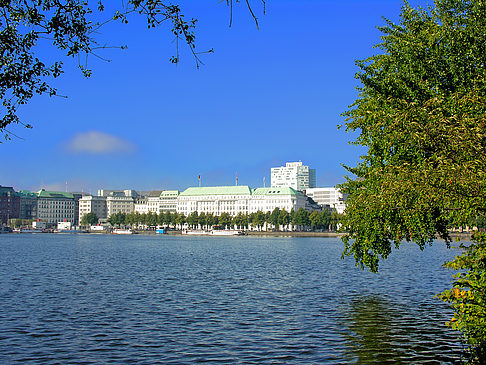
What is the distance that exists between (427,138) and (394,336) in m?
10.7

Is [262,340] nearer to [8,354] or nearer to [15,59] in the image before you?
[8,354]

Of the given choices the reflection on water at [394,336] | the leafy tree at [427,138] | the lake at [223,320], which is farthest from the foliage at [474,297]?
the lake at [223,320]

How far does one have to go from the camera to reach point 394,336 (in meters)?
25.2

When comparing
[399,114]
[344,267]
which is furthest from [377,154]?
[344,267]

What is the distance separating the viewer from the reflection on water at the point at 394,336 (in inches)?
849

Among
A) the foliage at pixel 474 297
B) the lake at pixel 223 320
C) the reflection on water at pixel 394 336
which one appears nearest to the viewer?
the foliage at pixel 474 297

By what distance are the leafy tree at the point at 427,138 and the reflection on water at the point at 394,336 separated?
5.28 ft

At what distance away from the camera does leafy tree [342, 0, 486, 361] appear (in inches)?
697


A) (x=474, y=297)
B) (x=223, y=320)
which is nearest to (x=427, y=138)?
(x=474, y=297)

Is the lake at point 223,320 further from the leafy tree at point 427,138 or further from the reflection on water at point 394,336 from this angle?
the leafy tree at point 427,138

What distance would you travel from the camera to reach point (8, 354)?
843 inches

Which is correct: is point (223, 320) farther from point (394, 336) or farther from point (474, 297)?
point (474, 297)

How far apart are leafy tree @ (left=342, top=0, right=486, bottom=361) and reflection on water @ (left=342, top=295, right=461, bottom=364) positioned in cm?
161

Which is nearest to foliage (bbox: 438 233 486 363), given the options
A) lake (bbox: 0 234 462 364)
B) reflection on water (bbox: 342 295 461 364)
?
reflection on water (bbox: 342 295 461 364)
